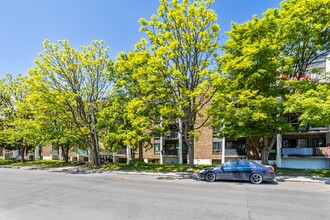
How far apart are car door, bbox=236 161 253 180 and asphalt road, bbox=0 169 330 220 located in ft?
4.22

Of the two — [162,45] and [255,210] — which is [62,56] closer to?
[162,45]

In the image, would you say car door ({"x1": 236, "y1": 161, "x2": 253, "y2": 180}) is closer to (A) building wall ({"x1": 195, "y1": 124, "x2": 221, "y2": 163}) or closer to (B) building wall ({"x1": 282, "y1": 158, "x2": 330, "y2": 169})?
(B) building wall ({"x1": 282, "y1": 158, "x2": 330, "y2": 169})

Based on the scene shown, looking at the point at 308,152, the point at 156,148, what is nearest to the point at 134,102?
the point at 156,148

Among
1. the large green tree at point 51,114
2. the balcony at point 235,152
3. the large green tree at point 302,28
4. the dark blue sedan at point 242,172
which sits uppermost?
the large green tree at point 302,28

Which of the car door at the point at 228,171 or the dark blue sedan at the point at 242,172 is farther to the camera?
the car door at the point at 228,171

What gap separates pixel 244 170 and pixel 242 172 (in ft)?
0.61

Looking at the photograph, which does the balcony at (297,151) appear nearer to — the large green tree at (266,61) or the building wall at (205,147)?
the building wall at (205,147)

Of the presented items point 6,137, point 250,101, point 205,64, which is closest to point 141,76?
point 205,64

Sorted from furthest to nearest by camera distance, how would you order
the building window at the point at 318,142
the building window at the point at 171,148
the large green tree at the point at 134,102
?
the building window at the point at 171,148 < the building window at the point at 318,142 < the large green tree at the point at 134,102

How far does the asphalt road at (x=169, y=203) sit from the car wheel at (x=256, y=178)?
834mm

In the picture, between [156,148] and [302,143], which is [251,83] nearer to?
[302,143]

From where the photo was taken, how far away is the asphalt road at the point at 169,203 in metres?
8.21

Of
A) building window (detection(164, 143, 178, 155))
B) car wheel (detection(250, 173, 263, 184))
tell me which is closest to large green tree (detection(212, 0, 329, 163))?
car wheel (detection(250, 173, 263, 184))

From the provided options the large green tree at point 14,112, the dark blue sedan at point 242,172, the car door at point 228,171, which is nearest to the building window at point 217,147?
the dark blue sedan at point 242,172
